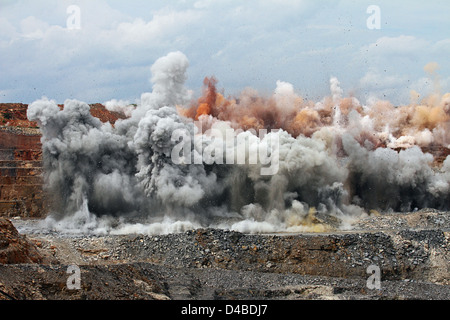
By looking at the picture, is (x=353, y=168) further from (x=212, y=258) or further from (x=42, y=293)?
(x=42, y=293)

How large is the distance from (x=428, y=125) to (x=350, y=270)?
47.8m

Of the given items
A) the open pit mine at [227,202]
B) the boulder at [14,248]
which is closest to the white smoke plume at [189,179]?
the open pit mine at [227,202]

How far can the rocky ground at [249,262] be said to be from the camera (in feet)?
108

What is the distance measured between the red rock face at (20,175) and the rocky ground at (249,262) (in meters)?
16.6

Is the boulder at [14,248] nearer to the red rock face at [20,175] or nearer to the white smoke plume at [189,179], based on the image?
the white smoke plume at [189,179]

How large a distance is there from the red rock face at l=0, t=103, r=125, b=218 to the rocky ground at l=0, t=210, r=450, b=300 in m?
16.6

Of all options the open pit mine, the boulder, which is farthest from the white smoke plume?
the boulder

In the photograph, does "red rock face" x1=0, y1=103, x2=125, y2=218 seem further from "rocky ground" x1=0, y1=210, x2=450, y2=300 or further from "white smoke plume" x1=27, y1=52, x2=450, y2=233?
"rocky ground" x1=0, y1=210, x2=450, y2=300

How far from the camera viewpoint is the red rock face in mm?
61156

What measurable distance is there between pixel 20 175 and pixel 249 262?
34.4 m

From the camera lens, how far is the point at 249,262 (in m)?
39.5

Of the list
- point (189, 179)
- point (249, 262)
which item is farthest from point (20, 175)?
point (249, 262)

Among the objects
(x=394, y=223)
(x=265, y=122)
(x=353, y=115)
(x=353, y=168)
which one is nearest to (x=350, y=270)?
(x=394, y=223)

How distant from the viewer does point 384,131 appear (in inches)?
3182
